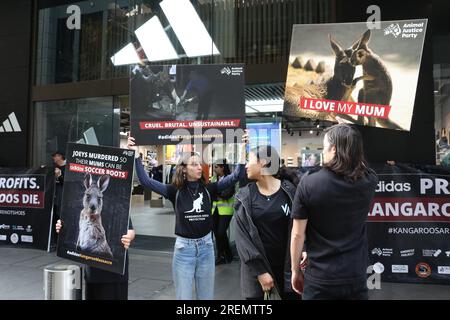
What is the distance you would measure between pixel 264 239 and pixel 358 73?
2026 millimetres

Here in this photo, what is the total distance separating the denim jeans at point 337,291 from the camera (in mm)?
2416

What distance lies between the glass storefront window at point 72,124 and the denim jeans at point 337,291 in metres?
6.92

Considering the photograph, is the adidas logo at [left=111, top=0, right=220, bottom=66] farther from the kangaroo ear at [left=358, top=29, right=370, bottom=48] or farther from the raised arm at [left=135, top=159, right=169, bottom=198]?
the raised arm at [left=135, top=159, right=169, bottom=198]

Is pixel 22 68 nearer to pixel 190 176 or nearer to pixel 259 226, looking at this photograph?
pixel 190 176

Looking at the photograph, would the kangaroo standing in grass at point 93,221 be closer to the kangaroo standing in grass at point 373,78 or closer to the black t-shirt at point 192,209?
the black t-shirt at point 192,209

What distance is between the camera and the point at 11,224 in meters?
7.24

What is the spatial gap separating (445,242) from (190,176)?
350 centimetres

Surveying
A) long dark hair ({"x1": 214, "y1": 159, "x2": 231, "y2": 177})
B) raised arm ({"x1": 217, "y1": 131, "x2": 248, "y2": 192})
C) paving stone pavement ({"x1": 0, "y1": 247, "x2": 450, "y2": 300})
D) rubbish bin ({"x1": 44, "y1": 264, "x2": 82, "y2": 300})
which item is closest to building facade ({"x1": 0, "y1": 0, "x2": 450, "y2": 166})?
long dark hair ({"x1": 214, "y1": 159, "x2": 231, "y2": 177})

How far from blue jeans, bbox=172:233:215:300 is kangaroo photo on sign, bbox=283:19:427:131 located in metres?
1.63

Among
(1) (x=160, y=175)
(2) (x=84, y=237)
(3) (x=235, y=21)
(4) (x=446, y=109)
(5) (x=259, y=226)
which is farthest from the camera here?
(1) (x=160, y=175)

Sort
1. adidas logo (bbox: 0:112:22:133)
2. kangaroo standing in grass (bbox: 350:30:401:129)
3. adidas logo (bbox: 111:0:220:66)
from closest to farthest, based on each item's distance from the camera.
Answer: kangaroo standing in grass (bbox: 350:30:401:129) < adidas logo (bbox: 111:0:220:66) < adidas logo (bbox: 0:112:22:133)

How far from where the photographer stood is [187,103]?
383cm

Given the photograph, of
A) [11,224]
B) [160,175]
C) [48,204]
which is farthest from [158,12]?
[160,175]

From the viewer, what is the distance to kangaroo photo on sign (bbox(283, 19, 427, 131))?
158 inches
